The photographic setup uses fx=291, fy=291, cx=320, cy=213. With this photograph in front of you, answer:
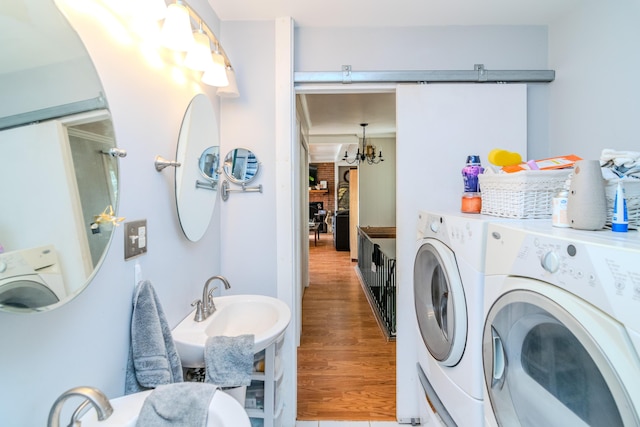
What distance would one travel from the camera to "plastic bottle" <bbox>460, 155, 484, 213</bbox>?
4.57ft

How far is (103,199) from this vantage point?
2.53ft

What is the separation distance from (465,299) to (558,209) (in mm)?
404

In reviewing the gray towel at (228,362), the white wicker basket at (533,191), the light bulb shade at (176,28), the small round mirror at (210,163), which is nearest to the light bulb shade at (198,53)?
the light bulb shade at (176,28)

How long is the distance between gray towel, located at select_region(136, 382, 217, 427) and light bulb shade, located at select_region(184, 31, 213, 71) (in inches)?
47.0

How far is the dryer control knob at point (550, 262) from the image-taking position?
64 cm

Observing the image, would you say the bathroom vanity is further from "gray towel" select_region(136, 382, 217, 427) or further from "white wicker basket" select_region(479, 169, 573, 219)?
"white wicker basket" select_region(479, 169, 573, 219)

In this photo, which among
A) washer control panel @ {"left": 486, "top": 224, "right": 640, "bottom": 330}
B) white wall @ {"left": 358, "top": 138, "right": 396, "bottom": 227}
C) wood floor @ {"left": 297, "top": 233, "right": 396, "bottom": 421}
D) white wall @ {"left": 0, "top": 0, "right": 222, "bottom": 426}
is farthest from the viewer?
white wall @ {"left": 358, "top": 138, "right": 396, "bottom": 227}

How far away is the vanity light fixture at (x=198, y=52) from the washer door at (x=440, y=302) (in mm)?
Result: 1261

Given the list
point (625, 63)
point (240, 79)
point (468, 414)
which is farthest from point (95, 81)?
point (625, 63)

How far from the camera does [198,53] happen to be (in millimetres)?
1211

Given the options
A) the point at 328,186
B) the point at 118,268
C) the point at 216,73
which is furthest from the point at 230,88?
the point at 328,186

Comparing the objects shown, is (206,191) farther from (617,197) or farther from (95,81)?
(617,197)

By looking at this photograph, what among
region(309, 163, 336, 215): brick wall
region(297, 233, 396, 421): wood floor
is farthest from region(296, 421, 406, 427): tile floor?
region(309, 163, 336, 215): brick wall

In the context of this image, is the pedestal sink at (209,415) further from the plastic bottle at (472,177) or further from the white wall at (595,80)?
the white wall at (595,80)
